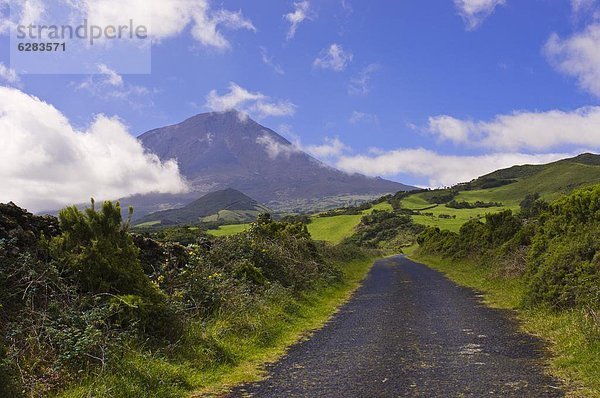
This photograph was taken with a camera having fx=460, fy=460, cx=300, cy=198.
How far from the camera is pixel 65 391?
6.42 metres

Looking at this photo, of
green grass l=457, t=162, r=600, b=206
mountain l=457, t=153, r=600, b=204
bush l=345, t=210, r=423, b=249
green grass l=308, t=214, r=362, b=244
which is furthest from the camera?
mountain l=457, t=153, r=600, b=204

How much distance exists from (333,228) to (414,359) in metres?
100

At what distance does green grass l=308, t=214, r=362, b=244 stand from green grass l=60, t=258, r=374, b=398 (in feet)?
265

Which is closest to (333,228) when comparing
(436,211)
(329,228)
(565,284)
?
(329,228)

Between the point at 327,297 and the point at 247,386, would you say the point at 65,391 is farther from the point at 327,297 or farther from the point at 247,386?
the point at 327,297

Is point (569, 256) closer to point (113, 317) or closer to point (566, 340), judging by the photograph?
point (566, 340)

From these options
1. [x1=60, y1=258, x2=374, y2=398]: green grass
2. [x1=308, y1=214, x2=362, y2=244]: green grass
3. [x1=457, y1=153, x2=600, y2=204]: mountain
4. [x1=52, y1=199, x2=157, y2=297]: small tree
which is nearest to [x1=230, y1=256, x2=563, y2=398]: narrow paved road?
[x1=60, y1=258, x2=374, y2=398]: green grass

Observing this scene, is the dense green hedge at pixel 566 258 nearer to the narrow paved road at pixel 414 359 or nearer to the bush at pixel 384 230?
the narrow paved road at pixel 414 359

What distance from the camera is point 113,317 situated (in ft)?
27.9

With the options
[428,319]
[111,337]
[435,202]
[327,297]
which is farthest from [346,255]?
[435,202]

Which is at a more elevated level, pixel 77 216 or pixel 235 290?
pixel 77 216

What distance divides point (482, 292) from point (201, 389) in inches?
597

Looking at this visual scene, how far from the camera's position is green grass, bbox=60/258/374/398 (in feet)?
22.6

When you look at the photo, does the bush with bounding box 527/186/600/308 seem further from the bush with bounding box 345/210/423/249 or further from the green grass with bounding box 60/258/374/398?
the bush with bounding box 345/210/423/249
